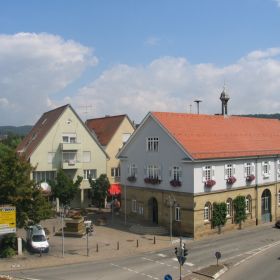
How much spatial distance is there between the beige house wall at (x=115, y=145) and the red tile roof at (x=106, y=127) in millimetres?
537

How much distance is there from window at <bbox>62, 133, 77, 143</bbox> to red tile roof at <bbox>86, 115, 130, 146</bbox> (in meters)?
7.02

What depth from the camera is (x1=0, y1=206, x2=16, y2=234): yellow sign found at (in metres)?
36.2

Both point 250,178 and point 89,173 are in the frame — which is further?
point 89,173

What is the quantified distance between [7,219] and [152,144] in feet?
64.2

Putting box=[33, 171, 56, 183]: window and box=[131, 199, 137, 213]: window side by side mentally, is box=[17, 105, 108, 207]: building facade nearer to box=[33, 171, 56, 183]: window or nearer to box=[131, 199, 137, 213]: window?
box=[33, 171, 56, 183]: window

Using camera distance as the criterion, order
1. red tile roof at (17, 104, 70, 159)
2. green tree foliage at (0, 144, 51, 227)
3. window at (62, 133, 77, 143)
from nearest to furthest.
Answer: green tree foliage at (0, 144, 51, 227), red tile roof at (17, 104, 70, 159), window at (62, 133, 77, 143)

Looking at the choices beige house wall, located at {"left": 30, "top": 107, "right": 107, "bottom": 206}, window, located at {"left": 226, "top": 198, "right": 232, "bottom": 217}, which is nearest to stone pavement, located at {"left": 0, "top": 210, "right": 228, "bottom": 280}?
window, located at {"left": 226, "top": 198, "right": 232, "bottom": 217}

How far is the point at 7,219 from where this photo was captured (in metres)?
36.3

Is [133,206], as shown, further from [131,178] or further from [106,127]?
[106,127]

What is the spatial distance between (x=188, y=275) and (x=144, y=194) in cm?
2059

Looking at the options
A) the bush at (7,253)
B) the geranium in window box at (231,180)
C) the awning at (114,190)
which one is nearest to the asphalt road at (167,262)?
the bush at (7,253)

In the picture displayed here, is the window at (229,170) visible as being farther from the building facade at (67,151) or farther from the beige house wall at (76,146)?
the beige house wall at (76,146)

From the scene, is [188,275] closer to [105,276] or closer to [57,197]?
[105,276]

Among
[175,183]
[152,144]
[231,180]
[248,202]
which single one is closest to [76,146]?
[152,144]
